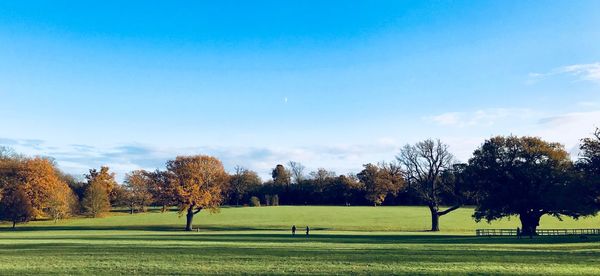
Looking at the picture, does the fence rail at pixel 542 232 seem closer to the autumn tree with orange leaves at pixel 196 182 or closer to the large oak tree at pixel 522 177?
the large oak tree at pixel 522 177

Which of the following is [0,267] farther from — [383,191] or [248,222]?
[383,191]

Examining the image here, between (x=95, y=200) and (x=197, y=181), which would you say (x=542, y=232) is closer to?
(x=197, y=181)

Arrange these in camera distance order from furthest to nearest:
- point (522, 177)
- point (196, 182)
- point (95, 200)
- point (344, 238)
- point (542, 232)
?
point (95, 200), point (196, 182), point (542, 232), point (522, 177), point (344, 238)

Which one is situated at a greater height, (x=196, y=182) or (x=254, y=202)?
(x=196, y=182)

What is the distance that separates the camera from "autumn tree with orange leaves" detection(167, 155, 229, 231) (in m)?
76.1

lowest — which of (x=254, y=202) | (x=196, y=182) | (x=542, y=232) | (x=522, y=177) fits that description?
(x=542, y=232)

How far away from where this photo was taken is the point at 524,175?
58.1 metres

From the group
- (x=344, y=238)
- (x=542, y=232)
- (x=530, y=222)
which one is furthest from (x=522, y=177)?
(x=344, y=238)

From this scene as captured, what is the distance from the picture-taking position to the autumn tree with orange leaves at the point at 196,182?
250 feet

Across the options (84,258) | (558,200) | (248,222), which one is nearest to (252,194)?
(248,222)

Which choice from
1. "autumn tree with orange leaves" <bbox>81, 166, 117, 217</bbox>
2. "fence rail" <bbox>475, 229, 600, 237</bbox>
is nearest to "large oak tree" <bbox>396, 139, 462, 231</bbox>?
"fence rail" <bbox>475, 229, 600, 237</bbox>

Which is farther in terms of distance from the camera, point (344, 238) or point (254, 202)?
point (254, 202)

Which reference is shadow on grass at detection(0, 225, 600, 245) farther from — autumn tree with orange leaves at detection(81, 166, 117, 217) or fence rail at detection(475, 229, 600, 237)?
autumn tree with orange leaves at detection(81, 166, 117, 217)

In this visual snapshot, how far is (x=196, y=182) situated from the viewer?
77688 millimetres
